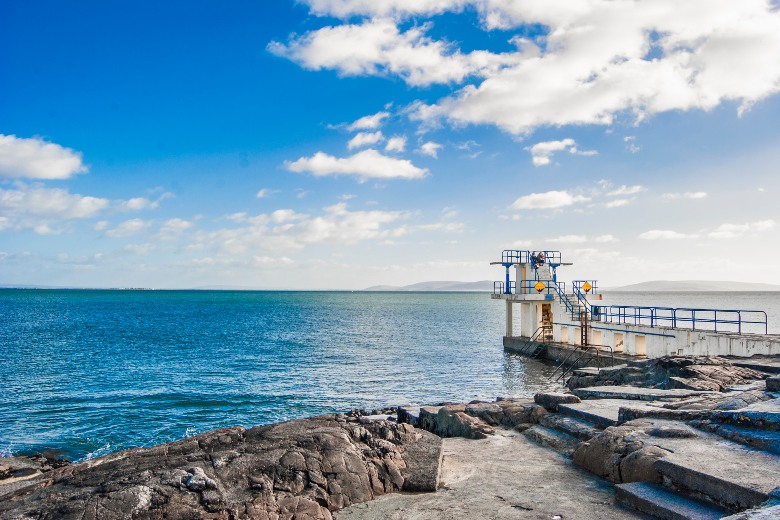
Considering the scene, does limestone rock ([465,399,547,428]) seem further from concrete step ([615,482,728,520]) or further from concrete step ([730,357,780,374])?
concrete step ([730,357,780,374])

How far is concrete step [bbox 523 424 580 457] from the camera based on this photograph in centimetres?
945

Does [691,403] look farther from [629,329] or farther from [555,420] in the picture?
[629,329]

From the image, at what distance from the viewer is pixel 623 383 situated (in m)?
19.9

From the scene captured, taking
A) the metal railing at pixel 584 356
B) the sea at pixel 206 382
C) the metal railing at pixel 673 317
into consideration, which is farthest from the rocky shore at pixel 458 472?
the metal railing at pixel 584 356

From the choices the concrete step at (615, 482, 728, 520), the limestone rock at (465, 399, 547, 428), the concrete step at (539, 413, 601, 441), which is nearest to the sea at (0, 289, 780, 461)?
the limestone rock at (465, 399, 547, 428)

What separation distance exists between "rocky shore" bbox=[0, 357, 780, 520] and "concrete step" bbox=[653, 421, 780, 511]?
2 cm

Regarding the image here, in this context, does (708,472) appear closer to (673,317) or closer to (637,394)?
(637,394)

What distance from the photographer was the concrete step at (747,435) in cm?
734

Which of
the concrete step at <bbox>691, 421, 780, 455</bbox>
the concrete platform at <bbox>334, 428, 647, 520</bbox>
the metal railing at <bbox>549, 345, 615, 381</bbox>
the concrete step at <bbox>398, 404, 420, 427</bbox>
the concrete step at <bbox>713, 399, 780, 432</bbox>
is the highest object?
the concrete step at <bbox>713, 399, 780, 432</bbox>

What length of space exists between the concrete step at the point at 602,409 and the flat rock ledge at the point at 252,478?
129 inches

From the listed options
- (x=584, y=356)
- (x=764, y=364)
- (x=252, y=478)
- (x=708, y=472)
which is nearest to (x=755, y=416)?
(x=708, y=472)

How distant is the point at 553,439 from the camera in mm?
9805

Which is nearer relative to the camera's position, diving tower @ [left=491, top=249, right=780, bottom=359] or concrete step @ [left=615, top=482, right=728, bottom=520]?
concrete step @ [left=615, top=482, right=728, bottom=520]

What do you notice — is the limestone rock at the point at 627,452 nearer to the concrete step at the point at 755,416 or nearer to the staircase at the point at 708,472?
the staircase at the point at 708,472
